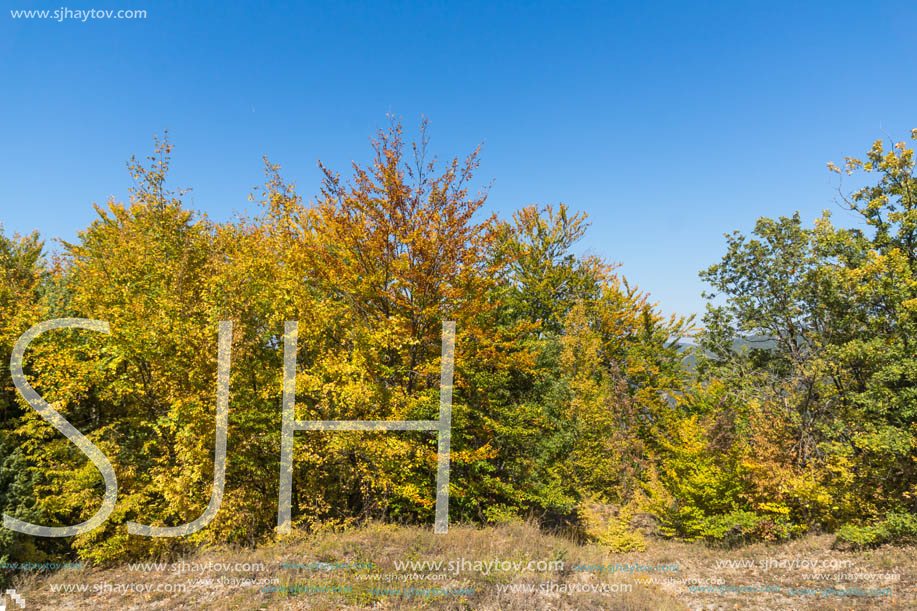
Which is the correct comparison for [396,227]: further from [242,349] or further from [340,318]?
[242,349]

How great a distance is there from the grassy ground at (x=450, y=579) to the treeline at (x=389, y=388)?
2.79 feet

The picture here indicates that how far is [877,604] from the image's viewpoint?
9.07 metres

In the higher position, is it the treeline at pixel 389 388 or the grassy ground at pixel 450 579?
the treeline at pixel 389 388

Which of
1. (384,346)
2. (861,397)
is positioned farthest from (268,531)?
(861,397)

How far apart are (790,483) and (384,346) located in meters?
14.0

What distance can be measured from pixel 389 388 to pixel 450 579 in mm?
4866

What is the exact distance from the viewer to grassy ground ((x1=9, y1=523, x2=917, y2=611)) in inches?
313

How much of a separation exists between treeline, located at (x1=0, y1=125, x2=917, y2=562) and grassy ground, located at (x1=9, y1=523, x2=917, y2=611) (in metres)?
0.85

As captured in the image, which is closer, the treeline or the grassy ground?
the grassy ground

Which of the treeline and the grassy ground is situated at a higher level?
the treeline

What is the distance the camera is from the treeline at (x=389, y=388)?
9.88 metres

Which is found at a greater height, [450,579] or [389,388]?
[389,388]

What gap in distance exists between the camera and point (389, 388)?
38.5 ft

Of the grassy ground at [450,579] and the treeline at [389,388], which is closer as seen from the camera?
the grassy ground at [450,579]
